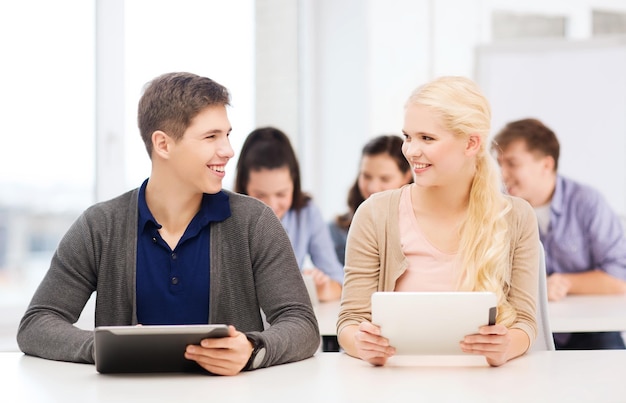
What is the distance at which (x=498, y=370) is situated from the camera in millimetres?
1937

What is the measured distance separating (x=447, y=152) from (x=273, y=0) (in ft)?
11.5

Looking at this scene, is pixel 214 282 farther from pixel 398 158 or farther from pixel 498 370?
pixel 398 158

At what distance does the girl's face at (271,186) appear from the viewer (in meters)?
3.75

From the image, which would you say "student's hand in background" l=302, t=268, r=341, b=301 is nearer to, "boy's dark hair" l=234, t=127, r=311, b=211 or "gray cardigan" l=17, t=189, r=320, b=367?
"boy's dark hair" l=234, t=127, r=311, b=211

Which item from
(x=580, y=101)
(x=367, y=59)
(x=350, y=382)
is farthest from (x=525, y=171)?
(x=350, y=382)

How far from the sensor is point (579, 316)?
2.95 m

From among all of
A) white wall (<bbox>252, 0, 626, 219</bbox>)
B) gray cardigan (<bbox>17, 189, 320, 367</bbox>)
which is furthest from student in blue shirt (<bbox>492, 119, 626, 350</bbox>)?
gray cardigan (<bbox>17, 189, 320, 367</bbox>)

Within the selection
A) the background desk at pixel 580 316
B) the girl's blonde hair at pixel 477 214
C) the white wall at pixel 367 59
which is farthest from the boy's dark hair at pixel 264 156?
the white wall at pixel 367 59

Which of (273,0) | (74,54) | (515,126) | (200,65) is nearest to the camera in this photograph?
(515,126)

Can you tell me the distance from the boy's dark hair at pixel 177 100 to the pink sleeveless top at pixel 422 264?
1.93 feet

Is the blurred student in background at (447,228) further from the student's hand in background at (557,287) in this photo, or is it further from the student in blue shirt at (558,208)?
the student in blue shirt at (558,208)

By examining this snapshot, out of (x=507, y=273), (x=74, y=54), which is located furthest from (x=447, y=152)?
(x=74, y=54)

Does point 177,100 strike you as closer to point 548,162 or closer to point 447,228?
point 447,228

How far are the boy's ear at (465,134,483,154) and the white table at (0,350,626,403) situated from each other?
0.54 m
